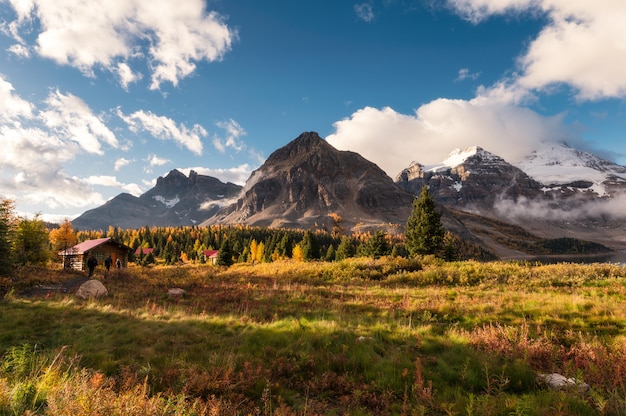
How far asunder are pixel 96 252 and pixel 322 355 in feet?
167

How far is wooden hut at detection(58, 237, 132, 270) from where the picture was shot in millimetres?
45000

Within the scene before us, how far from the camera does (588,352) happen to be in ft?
22.1

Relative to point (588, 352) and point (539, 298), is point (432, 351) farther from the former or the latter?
point (539, 298)

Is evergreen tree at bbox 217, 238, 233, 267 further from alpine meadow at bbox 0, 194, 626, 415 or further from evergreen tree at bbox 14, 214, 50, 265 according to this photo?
alpine meadow at bbox 0, 194, 626, 415

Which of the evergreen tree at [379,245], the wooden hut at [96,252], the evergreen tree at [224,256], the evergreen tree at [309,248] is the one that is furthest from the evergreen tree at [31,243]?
the evergreen tree at [379,245]

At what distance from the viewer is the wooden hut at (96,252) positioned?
45.0 metres

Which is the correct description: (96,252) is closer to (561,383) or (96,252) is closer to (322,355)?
(322,355)

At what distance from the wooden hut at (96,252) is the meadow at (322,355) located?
35353 millimetres

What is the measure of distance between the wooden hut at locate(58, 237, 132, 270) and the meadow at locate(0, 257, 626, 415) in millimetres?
35353

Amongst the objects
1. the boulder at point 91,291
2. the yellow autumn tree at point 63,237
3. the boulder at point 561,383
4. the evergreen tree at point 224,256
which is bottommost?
the evergreen tree at point 224,256

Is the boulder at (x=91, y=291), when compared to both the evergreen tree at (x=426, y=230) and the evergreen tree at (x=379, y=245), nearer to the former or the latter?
the evergreen tree at (x=426, y=230)

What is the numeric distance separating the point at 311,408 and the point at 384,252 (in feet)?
178

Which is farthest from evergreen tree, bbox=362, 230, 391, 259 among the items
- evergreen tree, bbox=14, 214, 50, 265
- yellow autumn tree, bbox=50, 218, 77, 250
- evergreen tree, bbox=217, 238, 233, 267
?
yellow autumn tree, bbox=50, 218, 77, 250

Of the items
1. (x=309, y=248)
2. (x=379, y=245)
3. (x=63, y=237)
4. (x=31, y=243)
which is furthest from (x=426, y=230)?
(x=63, y=237)
